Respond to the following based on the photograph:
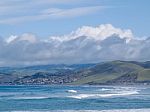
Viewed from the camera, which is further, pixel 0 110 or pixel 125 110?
pixel 0 110

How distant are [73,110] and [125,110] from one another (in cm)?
706

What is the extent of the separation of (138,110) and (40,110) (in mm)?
13393

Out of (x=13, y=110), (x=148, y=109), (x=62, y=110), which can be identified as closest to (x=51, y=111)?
(x=62, y=110)

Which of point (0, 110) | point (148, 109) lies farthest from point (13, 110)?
point (148, 109)

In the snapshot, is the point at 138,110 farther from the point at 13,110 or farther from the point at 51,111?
the point at 13,110

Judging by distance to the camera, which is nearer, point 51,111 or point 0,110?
point 51,111

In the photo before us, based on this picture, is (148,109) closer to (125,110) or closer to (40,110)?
(125,110)

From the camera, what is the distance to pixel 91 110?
76.8m

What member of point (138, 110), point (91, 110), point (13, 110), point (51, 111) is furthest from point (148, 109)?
point (13, 110)

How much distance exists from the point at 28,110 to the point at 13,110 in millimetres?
2742

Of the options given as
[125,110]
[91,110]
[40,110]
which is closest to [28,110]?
[40,110]

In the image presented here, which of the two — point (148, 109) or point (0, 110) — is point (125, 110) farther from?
point (0, 110)

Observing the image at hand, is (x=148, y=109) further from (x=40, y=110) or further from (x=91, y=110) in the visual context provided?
(x=40, y=110)

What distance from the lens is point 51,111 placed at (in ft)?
247
